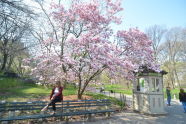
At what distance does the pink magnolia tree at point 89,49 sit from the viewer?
812 centimetres

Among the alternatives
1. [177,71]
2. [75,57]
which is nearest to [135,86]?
[75,57]

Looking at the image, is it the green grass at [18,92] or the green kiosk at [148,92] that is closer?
the green kiosk at [148,92]

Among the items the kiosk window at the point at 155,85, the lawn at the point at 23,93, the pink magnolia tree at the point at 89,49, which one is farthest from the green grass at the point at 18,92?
the kiosk window at the point at 155,85

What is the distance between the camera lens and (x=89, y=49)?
7941 millimetres

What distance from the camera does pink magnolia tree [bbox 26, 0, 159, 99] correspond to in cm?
812

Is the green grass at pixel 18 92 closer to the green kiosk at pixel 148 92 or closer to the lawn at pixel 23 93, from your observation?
the lawn at pixel 23 93

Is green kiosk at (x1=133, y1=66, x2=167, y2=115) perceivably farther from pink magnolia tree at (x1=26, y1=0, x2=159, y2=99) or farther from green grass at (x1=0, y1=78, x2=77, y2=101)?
green grass at (x1=0, y1=78, x2=77, y2=101)

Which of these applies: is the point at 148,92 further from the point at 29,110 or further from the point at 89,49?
the point at 29,110

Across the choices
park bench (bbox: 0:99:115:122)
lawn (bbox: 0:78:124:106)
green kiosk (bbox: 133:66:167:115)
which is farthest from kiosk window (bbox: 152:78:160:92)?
park bench (bbox: 0:99:115:122)

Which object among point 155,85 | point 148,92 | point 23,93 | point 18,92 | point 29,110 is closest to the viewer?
point 29,110

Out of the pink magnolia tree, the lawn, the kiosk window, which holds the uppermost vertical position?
the pink magnolia tree

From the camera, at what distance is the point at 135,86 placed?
9.48m

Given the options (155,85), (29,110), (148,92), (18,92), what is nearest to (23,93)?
(18,92)

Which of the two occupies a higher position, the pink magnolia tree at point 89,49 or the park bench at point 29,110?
the pink magnolia tree at point 89,49
